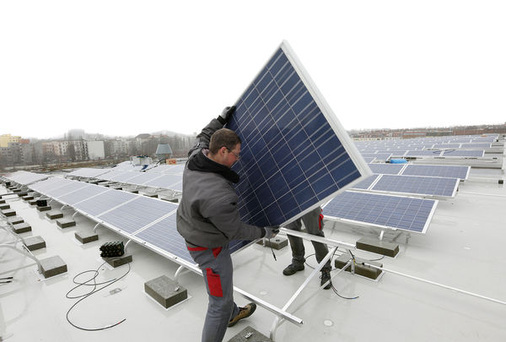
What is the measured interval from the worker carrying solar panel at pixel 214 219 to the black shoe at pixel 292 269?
2.17 meters

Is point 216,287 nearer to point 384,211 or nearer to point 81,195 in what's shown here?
point 384,211

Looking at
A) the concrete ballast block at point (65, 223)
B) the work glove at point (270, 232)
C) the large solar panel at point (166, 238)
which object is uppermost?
the work glove at point (270, 232)

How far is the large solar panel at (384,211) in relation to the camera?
544cm

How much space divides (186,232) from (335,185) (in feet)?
5.48

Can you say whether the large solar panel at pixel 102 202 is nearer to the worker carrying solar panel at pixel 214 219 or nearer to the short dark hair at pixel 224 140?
the worker carrying solar panel at pixel 214 219

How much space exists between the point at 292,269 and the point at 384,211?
304cm

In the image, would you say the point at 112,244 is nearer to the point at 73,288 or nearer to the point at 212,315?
the point at 73,288

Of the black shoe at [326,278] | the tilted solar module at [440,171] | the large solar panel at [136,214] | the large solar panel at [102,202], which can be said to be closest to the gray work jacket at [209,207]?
the black shoe at [326,278]

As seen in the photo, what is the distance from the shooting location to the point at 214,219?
7.89ft

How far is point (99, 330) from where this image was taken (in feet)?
11.1

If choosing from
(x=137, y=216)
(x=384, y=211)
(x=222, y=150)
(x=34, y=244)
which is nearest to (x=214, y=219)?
(x=222, y=150)

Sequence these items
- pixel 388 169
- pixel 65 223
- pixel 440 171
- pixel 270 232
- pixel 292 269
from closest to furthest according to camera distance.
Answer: pixel 270 232
pixel 292 269
pixel 65 223
pixel 440 171
pixel 388 169

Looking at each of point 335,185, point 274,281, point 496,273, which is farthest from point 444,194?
point 335,185

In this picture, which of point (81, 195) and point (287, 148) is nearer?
point (287, 148)
